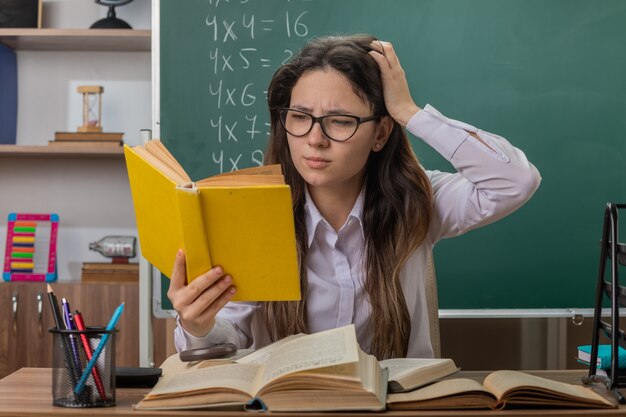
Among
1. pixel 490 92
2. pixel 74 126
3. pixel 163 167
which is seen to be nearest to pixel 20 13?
pixel 74 126

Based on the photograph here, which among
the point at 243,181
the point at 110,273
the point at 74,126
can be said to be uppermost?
the point at 74,126

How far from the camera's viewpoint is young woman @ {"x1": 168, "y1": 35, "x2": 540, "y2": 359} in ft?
5.11

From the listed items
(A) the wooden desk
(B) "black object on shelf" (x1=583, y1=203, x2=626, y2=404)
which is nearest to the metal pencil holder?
(A) the wooden desk

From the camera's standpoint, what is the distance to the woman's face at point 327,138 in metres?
1.52

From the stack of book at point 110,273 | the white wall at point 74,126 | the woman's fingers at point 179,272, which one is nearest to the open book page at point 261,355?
the woman's fingers at point 179,272

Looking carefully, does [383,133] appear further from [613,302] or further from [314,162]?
[613,302]

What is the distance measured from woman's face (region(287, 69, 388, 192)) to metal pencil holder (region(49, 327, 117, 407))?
534 mm

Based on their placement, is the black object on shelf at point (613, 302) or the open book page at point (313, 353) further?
the black object on shelf at point (613, 302)

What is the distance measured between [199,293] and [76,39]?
2.10 metres

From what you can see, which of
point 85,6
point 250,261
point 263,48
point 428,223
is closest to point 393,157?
point 428,223

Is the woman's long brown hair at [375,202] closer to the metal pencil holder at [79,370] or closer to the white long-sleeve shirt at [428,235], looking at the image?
the white long-sleeve shirt at [428,235]

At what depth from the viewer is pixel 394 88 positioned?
62.7 inches

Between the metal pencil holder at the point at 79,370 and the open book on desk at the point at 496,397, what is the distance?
38 centimetres

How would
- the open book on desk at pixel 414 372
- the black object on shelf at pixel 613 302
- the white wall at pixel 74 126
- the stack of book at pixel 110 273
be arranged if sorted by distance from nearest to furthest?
the open book on desk at pixel 414 372 < the black object on shelf at pixel 613 302 < the stack of book at pixel 110 273 < the white wall at pixel 74 126
